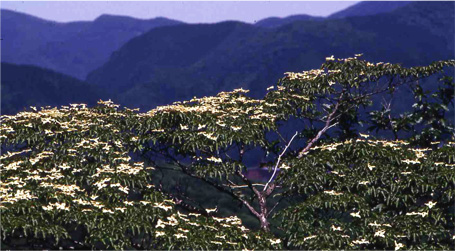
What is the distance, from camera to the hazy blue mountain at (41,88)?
156875 millimetres

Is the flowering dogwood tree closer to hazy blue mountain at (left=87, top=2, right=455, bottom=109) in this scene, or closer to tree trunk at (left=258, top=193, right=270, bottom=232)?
tree trunk at (left=258, top=193, right=270, bottom=232)

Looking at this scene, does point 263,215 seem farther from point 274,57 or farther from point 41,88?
point 274,57

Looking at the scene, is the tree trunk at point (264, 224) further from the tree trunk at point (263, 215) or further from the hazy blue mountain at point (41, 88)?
the hazy blue mountain at point (41, 88)

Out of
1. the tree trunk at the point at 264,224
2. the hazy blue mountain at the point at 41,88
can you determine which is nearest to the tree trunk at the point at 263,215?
the tree trunk at the point at 264,224

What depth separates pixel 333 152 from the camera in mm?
14227

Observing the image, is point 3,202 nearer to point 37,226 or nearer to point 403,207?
point 37,226

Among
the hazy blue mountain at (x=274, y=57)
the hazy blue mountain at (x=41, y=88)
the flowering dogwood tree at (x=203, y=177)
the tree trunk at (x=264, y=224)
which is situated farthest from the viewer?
the hazy blue mountain at (x=274, y=57)

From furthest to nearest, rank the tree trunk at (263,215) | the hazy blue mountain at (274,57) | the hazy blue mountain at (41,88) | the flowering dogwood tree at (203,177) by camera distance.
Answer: the hazy blue mountain at (274,57)
the hazy blue mountain at (41,88)
the tree trunk at (263,215)
the flowering dogwood tree at (203,177)

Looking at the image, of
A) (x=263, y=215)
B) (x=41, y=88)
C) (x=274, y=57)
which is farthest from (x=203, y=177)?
(x=274, y=57)

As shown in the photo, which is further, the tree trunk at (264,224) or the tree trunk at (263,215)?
the tree trunk at (263,215)

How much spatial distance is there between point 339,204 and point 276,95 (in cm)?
448

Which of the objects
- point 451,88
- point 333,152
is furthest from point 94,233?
point 451,88

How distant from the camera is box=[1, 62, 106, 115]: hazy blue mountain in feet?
515

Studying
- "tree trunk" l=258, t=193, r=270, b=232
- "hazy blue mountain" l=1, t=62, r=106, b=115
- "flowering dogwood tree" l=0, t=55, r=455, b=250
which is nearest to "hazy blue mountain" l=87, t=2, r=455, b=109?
"hazy blue mountain" l=1, t=62, r=106, b=115
